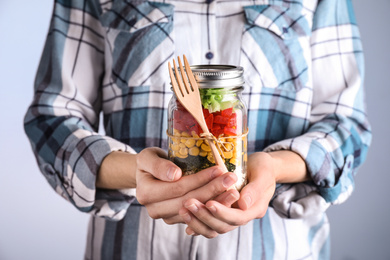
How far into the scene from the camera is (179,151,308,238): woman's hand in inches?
23.4

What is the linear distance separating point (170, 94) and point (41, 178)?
836 millimetres

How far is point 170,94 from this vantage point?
870 mm

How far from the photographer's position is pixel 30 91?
4.97ft

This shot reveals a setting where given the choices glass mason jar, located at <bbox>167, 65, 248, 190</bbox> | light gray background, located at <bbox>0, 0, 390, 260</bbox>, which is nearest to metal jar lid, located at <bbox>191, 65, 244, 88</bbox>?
glass mason jar, located at <bbox>167, 65, 248, 190</bbox>

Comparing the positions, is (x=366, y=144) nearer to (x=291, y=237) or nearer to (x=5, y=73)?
(x=291, y=237)

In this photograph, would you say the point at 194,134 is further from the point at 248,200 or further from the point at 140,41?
the point at 140,41

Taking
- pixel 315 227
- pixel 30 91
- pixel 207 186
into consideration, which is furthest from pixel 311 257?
pixel 30 91

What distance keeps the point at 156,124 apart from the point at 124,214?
17 cm

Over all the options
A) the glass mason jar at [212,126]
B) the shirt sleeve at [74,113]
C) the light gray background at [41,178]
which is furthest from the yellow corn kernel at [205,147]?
the light gray background at [41,178]

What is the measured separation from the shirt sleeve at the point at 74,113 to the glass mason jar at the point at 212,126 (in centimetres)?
21

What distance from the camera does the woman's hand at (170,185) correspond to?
0.58 meters

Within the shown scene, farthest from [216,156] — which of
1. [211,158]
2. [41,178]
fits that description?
[41,178]

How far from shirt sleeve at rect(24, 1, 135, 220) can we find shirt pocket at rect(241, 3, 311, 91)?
277mm

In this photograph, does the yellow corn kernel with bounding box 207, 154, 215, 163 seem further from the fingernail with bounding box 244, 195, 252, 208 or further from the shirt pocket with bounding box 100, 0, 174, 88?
the shirt pocket with bounding box 100, 0, 174, 88
